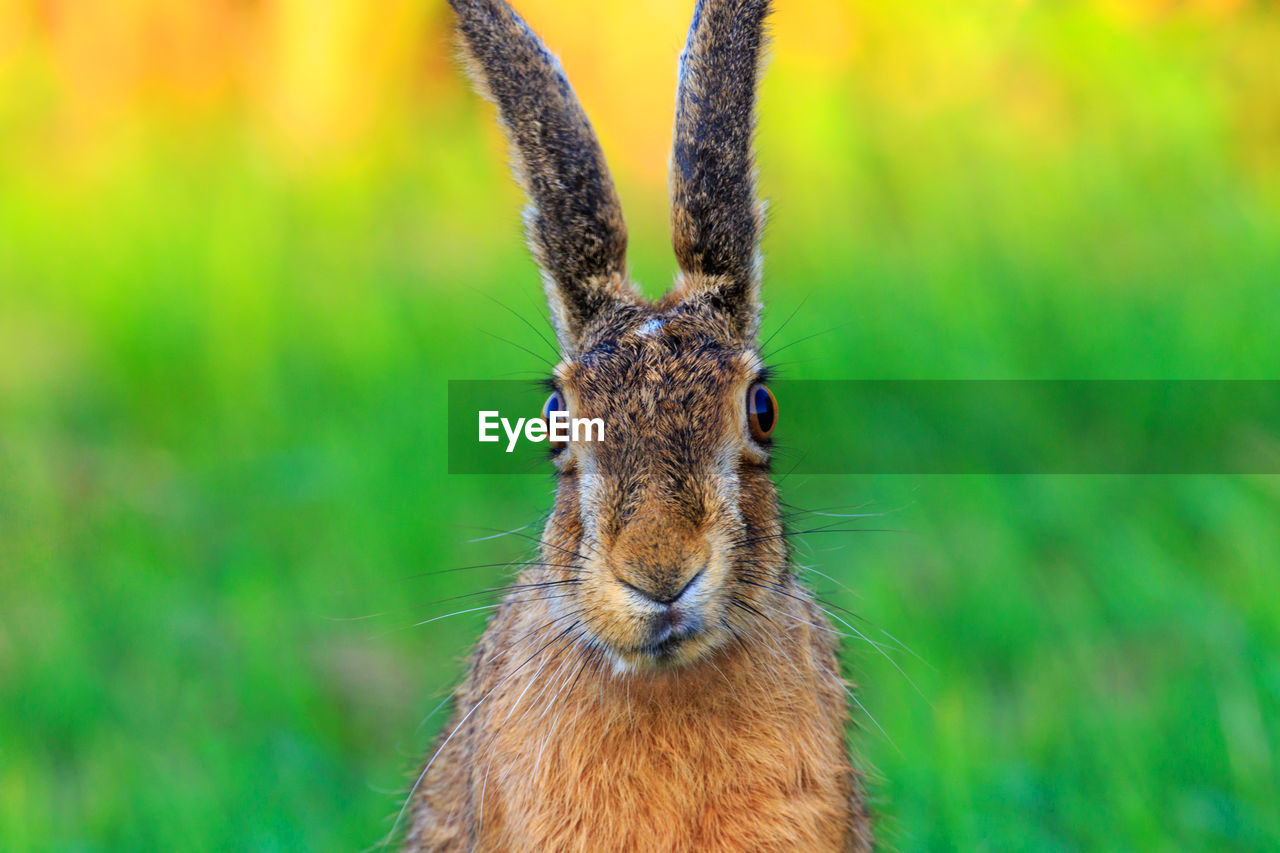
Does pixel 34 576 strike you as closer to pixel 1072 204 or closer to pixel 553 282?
pixel 553 282

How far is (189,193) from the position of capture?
24.2 feet

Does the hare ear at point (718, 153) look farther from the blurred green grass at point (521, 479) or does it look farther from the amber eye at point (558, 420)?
the blurred green grass at point (521, 479)

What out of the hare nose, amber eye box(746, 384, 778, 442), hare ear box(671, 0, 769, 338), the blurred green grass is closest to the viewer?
the hare nose

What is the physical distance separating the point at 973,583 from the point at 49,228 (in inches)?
187

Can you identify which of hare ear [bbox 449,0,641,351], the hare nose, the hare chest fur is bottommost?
the hare chest fur

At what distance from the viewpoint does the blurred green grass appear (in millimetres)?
4180

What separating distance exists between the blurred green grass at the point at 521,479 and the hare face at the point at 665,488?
1013mm

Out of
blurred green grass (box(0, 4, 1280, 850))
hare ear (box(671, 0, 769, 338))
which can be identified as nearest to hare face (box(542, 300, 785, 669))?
hare ear (box(671, 0, 769, 338))

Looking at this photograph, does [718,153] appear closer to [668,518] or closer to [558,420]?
[558,420]

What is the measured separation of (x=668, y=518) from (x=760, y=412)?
0.45m

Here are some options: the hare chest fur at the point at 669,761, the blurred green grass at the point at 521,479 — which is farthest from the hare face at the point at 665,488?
the blurred green grass at the point at 521,479

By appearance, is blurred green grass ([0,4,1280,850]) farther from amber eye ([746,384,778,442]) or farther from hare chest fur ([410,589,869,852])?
amber eye ([746,384,778,442])

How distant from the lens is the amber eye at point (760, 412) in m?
2.97

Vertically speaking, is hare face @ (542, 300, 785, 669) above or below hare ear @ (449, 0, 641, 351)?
below
